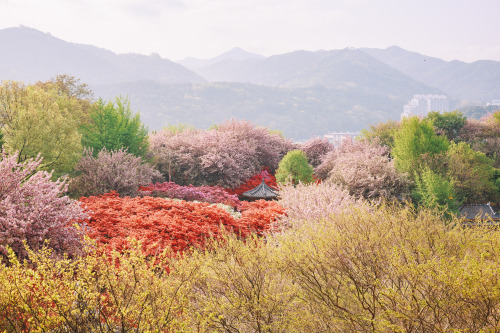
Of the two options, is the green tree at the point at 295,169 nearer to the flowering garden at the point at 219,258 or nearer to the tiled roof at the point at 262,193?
the tiled roof at the point at 262,193

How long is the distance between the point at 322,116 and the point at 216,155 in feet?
479

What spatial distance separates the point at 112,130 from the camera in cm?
1587

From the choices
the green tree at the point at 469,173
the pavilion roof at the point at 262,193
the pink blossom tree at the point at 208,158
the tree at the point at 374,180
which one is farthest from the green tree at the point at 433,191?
the pink blossom tree at the point at 208,158

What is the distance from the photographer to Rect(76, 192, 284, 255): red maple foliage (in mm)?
6953

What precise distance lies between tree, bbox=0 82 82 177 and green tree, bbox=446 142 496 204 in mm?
16271

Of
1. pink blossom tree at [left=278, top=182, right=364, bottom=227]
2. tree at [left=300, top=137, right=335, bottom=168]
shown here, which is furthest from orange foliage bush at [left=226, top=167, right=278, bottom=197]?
pink blossom tree at [left=278, top=182, right=364, bottom=227]

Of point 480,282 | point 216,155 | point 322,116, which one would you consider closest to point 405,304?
point 480,282

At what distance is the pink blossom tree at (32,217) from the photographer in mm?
5578

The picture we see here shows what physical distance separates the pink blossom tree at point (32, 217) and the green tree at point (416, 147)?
582 inches

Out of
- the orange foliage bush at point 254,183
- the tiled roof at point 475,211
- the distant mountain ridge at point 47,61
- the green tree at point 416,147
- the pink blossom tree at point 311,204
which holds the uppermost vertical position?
the distant mountain ridge at point 47,61

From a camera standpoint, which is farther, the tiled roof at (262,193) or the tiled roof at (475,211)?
the tiled roof at (475,211)

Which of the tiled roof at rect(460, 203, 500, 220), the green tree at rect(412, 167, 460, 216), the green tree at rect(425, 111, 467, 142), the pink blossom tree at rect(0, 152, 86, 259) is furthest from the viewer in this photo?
the green tree at rect(425, 111, 467, 142)

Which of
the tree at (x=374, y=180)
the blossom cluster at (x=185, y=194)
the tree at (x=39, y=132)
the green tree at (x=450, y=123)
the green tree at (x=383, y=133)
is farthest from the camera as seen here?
the green tree at (x=450, y=123)

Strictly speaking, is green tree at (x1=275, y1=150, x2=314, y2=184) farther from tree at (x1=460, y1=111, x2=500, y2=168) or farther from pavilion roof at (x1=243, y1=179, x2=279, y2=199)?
tree at (x1=460, y1=111, x2=500, y2=168)
